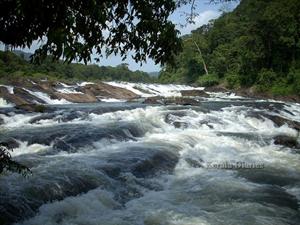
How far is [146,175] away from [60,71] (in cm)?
6924

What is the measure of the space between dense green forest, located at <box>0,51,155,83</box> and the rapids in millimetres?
21552

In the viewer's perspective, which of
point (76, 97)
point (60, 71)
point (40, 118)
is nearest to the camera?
point (40, 118)

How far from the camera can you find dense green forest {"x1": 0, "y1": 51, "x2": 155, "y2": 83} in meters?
49.6

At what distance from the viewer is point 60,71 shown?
252ft

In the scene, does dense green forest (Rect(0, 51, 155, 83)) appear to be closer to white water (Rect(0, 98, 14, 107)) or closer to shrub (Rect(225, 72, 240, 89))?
white water (Rect(0, 98, 14, 107))

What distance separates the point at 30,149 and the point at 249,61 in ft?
123

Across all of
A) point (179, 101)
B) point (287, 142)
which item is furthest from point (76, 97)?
point (287, 142)

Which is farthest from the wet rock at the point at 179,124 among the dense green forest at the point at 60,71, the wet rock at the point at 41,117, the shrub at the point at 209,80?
the shrub at the point at 209,80

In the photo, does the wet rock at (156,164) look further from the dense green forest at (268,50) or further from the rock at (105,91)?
the dense green forest at (268,50)

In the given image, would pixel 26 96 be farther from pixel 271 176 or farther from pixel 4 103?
pixel 271 176

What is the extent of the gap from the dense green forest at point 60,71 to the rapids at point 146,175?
70.7 feet

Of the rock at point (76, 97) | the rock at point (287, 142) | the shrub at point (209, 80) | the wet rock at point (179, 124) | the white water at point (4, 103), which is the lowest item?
the white water at point (4, 103)

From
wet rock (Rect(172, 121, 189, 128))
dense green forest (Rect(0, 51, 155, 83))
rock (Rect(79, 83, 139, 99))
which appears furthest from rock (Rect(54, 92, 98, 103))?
wet rock (Rect(172, 121, 189, 128))

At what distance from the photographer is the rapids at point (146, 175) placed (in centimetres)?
764
